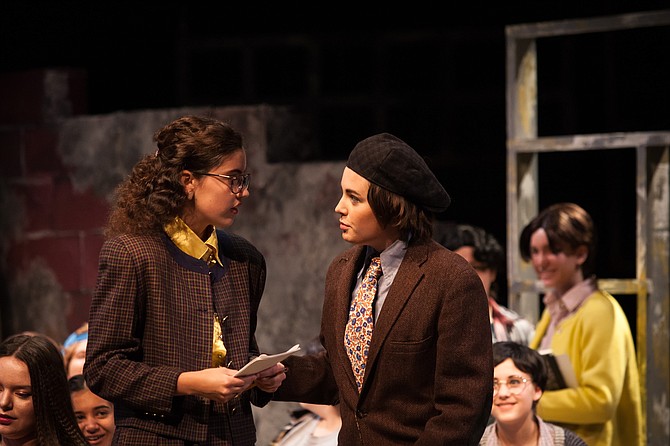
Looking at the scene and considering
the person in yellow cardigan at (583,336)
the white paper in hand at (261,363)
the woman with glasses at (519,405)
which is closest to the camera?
the white paper in hand at (261,363)

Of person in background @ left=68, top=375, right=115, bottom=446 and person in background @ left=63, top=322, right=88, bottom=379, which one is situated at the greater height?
person in background @ left=63, top=322, right=88, bottom=379

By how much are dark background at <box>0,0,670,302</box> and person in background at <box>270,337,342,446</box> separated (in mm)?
1625

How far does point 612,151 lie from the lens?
5875 millimetres

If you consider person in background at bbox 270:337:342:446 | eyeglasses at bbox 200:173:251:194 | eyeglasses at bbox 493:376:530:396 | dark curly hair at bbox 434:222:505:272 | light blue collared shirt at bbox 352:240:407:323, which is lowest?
person in background at bbox 270:337:342:446

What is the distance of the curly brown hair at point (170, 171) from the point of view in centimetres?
336

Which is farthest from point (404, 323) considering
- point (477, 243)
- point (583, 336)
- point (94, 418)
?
point (477, 243)

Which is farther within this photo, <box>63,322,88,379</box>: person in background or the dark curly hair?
the dark curly hair

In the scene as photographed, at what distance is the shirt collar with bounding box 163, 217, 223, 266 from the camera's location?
11.1 ft

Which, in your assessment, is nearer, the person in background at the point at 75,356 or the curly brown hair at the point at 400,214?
the curly brown hair at the point at 400,214

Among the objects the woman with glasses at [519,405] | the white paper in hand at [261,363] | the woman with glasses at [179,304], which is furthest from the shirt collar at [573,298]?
the white paper in hand at [261,363]

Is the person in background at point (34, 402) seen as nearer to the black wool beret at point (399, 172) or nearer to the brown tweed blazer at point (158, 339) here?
the brown tweed blazer at point (158, 339)

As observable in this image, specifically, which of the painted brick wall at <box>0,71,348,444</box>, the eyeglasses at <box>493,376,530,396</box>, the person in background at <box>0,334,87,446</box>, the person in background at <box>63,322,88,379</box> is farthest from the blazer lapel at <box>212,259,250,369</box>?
the painted brick wall at <box>0,71,348,444</box>

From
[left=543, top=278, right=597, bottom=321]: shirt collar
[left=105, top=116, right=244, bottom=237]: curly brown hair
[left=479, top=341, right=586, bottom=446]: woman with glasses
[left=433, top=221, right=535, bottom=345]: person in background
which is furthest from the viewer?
[left=433, top=221, right=535, bottom=345]: person in background

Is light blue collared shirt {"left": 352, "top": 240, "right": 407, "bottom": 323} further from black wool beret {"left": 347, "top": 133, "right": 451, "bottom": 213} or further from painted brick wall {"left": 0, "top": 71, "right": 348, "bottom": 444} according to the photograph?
painted brick wall {"left": 0, "top": 71, "right": 348, "bottom": 444}
